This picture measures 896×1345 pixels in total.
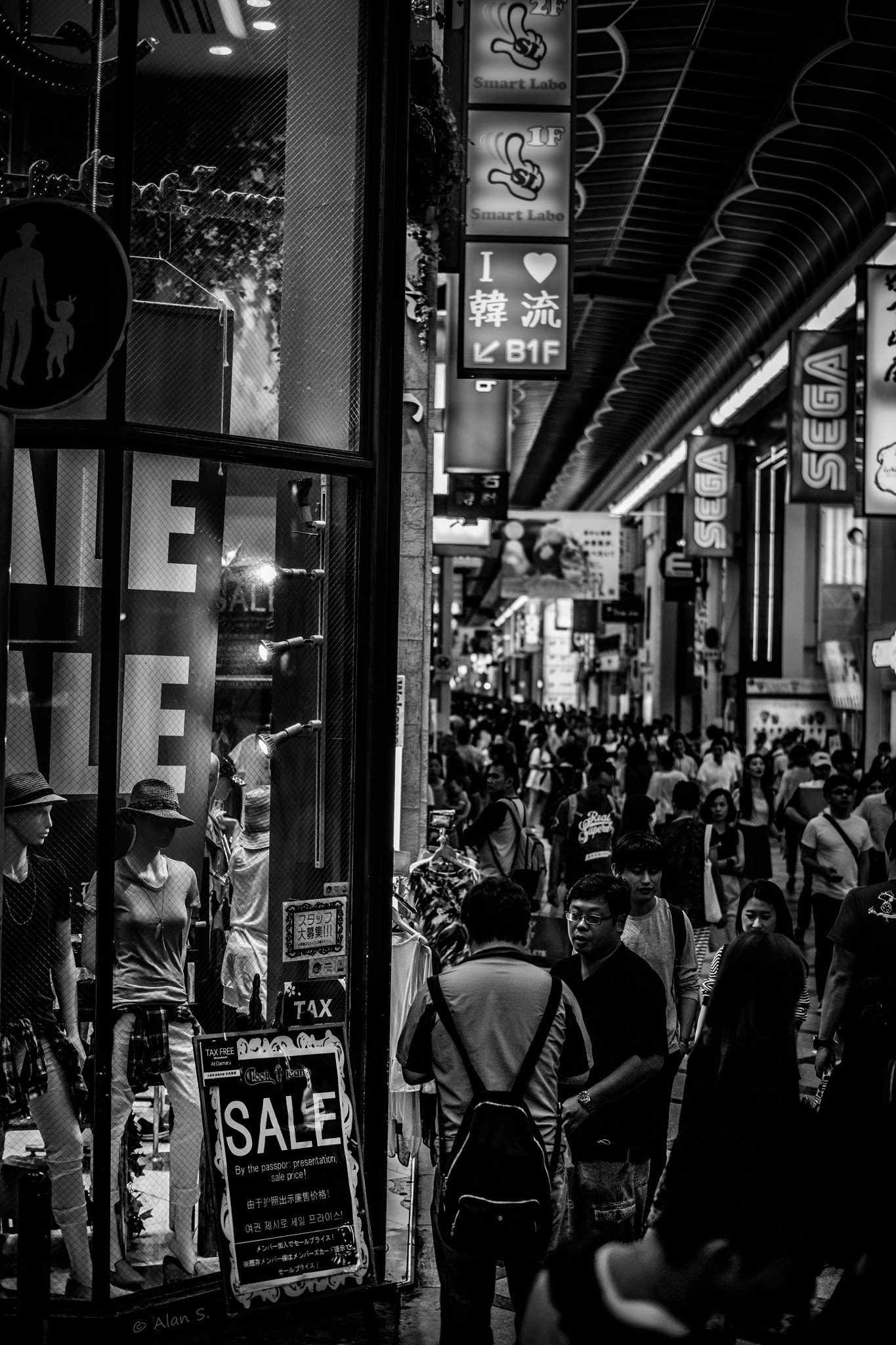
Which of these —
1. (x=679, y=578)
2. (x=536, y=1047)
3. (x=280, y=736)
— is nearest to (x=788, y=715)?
(x=679, y=578)

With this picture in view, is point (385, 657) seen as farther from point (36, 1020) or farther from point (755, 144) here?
point (755, 144)

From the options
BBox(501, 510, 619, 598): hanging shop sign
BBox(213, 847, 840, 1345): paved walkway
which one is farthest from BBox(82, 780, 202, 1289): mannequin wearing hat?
BBox(501, 510, 619, 598): hanging shop sign

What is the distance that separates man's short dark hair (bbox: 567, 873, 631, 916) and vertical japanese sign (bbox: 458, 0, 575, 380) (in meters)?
7.77

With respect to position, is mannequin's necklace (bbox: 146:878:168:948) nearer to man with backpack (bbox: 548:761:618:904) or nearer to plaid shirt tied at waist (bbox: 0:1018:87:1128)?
plaid shirt tied at waist (bbox: 0:1018:87:1128)

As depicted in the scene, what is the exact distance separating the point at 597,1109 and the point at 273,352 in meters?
3.38

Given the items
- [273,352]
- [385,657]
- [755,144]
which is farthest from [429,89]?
[755,144]

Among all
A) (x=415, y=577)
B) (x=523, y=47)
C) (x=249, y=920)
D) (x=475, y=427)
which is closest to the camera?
(x=249, y=920)

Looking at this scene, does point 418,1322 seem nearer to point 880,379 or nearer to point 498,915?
point 498,915

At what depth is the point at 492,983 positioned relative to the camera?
443 centimetres

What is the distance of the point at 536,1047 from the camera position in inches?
172

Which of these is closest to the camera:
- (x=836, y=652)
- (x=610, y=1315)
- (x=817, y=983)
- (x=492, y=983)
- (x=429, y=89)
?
(x=610, y=1315)

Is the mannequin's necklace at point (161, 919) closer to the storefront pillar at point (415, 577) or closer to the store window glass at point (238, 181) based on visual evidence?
the store window glass at point (238, 181)

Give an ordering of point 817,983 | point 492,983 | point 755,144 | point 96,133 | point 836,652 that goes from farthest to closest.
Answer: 1. point 836,652
2. point 755,144
3. point 817,983
4. point 96,133
5. point 492,983

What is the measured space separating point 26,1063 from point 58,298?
2.90 m
